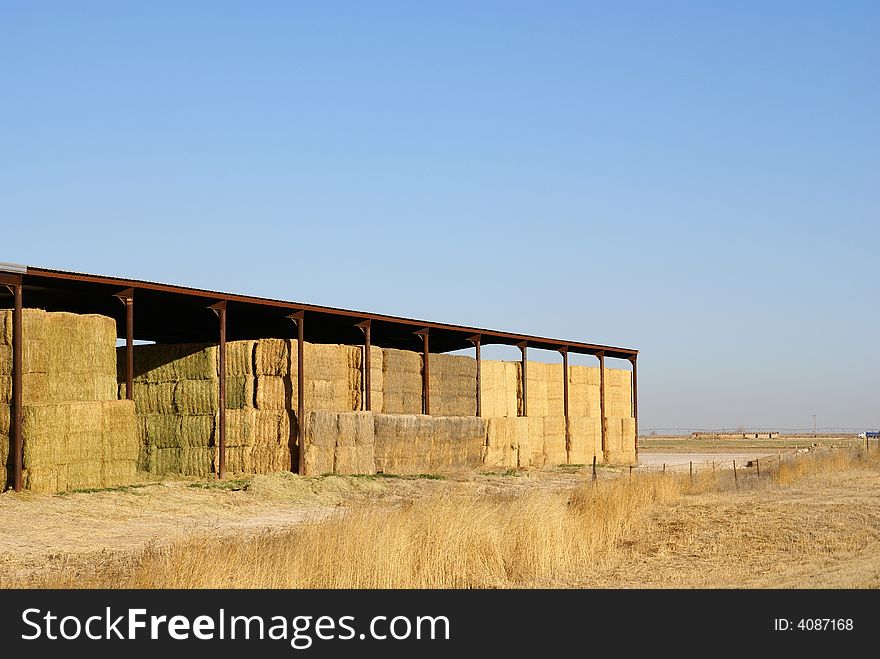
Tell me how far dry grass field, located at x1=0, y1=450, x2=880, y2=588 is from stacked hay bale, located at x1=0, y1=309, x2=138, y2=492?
0.83 meters

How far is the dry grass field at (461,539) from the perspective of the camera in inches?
599

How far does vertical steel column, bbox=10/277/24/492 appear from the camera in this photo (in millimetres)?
24906

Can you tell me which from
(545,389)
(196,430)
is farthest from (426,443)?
(545,389)

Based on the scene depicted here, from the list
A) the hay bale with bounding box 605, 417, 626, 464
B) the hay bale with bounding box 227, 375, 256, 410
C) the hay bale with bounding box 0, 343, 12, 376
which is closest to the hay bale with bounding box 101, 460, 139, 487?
the hay bale with bounding box 0, 343, 12, 376

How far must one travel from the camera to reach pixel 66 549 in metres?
18.6

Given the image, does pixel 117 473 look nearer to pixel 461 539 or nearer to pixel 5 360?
pixel 5 360

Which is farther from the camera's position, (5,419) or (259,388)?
(259,388)

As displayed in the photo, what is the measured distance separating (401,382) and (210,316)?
664cm

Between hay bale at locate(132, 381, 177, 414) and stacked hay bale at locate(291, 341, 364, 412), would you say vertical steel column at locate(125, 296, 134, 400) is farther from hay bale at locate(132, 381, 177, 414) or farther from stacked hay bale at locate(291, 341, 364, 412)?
stacked hay bale at locate(291, 341, 364, 412)

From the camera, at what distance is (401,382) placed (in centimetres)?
3772
